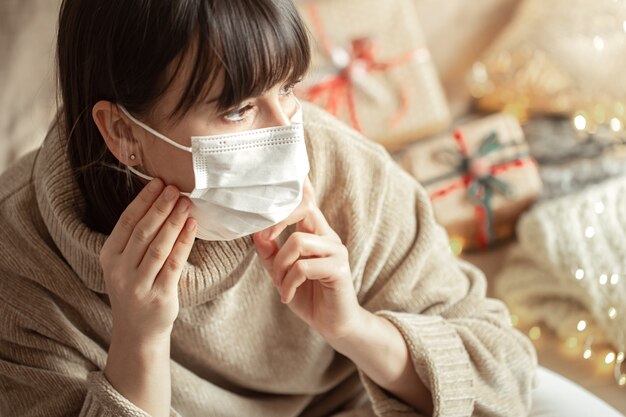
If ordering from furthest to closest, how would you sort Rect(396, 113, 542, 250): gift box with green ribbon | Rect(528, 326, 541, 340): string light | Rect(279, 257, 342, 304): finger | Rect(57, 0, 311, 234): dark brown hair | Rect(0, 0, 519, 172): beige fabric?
Rect(396, 113, 542, 250): gift box with green ribbon < Rect(528, 326, 541, 340): string light < Rect(0, 0, 519, 172): beige fabric < Rect(279, 257, 342, 304): finger < Rect(57, 0, 311, 234): dark brown hair

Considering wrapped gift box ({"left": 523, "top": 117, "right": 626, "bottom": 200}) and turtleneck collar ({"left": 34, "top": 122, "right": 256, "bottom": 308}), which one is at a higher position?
turtleneck collar ({"left": 34, "top": 122, "right": 256, "bottom": 308})

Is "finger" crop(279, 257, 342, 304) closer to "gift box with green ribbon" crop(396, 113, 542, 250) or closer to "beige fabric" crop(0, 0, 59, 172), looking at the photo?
"beige fabric" crop(0, 0, 59, 172)

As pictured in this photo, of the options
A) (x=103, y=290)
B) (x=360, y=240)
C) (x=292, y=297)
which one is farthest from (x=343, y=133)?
(x=103, y=290)

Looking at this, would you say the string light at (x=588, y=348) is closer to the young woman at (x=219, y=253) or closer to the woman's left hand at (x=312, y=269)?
the young woman at (x=219, y=253)

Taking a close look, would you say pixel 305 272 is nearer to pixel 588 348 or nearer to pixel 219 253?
pixel 219 253

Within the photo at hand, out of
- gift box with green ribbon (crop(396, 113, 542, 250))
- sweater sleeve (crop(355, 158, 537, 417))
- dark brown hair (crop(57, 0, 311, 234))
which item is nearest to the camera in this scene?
dark brown hair (crop(57, 0, 311, 234))

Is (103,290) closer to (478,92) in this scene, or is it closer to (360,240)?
(360,240)

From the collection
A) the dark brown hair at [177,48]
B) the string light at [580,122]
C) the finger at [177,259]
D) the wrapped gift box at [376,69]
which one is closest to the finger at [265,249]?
the finger at [177,259]

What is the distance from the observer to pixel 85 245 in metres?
0.96

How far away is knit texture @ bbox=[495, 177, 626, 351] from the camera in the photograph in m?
1.47

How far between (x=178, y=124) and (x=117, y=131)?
0.31ft

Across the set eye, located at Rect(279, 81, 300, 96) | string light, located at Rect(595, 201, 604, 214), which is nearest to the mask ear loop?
eye, located at Rect(279, 81, 300, 96)

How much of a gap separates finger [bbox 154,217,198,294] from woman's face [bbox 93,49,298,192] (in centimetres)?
4

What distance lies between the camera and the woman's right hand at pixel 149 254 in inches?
34.8
